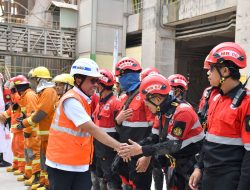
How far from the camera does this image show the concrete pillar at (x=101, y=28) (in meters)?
17.5

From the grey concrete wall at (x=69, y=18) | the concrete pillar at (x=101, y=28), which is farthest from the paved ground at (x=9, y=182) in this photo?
the grey concrete wall at (x=69, y=18)

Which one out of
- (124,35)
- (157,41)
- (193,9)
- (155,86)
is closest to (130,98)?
(155,86)

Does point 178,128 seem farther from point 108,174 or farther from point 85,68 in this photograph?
point 108,174

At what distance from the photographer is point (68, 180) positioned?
3.37m

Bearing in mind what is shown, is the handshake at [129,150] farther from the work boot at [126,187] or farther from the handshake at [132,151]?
the work boot at [126,187]

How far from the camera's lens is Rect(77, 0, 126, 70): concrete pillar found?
1745 centimetres

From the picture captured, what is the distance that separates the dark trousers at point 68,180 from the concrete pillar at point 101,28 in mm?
14216

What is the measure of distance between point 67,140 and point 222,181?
58.4 inches

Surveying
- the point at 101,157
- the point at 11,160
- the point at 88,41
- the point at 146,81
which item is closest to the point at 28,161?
the point at 11,160

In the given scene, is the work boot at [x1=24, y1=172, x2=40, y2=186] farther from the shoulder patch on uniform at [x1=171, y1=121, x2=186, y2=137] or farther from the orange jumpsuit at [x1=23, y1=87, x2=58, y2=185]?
the shoulder patch on uniform at [x1=171, y1=121, x2=186, y2=137]

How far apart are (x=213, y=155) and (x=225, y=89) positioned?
0.52 m

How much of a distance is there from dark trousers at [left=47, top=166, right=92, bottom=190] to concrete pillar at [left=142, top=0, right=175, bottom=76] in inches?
462

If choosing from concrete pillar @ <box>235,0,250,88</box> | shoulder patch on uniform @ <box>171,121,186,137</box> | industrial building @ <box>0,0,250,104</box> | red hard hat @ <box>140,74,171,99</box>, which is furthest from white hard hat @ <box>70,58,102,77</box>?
industrial building @ <box>0,0,250,104</box>

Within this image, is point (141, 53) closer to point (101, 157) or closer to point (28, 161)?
point (28, 161)
